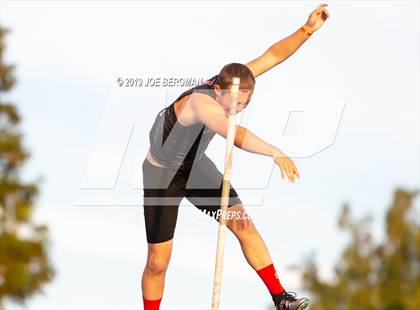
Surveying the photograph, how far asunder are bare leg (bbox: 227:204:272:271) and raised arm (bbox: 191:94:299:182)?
57.2 inches

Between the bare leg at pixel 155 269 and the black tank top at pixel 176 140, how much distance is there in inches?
40.8

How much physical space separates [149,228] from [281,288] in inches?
70.9

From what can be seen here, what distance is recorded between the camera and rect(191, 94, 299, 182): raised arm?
12859 millimetres

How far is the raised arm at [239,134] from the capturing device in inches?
506

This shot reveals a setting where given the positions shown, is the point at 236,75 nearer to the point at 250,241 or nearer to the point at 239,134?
the point at 239,134

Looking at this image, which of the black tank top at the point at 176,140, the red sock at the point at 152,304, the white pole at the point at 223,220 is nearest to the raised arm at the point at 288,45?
the black tank top at the point at 176,140

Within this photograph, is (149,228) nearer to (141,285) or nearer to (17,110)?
(141,285)

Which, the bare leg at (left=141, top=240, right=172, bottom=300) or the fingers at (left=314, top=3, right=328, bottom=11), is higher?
the fingers at (left=314, top=3, right=328, bottom=11)

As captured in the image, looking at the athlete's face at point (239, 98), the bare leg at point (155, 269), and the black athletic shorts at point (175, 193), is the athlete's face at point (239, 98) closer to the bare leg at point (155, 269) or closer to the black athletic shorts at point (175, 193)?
the black athletic shorts at point (175, 193)

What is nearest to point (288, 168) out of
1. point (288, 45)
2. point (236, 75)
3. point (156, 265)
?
point (236, 75)

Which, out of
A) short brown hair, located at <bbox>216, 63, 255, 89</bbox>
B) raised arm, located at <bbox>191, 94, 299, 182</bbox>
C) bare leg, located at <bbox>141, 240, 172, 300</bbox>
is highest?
short brown hair, located at <bbox>216, 63, 255, 89</bbox>

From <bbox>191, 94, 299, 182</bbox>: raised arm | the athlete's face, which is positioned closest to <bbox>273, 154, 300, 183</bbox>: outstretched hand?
<bbox>191, 94, 299, 182</bbox>: raised arm

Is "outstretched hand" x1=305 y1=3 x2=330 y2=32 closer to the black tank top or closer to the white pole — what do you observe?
the black tank top

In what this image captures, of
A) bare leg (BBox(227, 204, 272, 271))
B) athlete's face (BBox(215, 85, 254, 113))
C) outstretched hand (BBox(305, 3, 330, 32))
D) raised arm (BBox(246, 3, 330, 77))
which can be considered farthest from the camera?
outstretched hand (BBox(305, 3, 330, 32))
